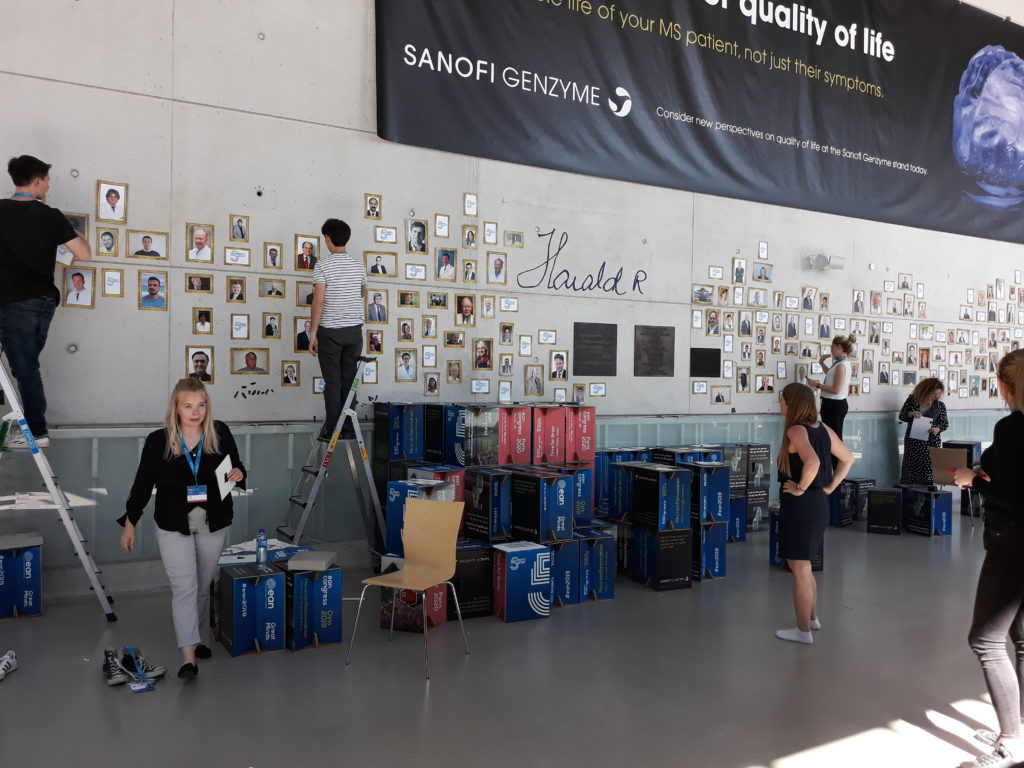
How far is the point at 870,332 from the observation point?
965 cm

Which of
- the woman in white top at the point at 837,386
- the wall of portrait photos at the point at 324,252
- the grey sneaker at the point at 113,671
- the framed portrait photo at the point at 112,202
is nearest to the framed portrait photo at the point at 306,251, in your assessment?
the wall of portrait photos at the point at 324,252

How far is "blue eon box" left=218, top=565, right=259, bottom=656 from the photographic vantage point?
14.4 ft

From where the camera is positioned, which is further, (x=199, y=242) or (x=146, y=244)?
(x=199, y=242)

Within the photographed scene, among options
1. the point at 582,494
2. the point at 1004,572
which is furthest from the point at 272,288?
the point at 1004,572

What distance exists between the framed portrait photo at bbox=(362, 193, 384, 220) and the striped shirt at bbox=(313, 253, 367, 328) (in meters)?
0.69

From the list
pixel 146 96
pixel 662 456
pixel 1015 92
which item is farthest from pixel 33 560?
pixel 1015 92

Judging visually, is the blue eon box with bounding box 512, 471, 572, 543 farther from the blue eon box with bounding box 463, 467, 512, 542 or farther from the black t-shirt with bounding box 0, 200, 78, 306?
the black t-shirt with bounding box 0, 200, 78, 306

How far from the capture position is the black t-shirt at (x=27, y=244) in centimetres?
479

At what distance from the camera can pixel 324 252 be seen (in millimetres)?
6246

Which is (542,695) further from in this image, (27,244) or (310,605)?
(27,244)

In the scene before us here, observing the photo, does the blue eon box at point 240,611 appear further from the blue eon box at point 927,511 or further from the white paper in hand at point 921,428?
the white paper in hand at point 921,428

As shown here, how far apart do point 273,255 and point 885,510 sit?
6240 millimetres

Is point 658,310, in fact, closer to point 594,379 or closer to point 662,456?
point 594,379

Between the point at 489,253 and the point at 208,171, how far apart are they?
7.53 feet
